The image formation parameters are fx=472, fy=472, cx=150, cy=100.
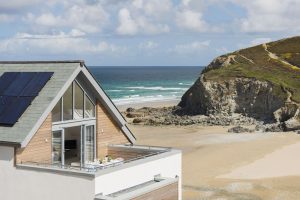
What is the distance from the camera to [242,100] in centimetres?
6325

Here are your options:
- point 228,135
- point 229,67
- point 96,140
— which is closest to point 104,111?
point 96,140

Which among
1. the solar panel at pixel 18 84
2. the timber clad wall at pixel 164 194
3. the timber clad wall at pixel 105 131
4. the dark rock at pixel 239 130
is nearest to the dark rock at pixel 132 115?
the dark rock at pixel 239 130

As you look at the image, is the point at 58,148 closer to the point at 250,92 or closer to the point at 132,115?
the point at 250,92

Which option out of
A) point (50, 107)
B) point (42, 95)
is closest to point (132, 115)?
point (42, 95)

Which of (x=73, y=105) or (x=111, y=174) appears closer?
(x=111, y=174)

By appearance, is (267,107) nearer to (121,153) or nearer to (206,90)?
(206,90)

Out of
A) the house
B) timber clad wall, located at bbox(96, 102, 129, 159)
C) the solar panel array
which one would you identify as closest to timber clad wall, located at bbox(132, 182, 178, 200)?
the house

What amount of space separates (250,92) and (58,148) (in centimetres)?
4842

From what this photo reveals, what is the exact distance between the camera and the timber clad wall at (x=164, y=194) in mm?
16266

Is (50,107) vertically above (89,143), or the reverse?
(50,107)

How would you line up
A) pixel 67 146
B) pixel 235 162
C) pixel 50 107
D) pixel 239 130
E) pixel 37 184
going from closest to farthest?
pixel 37 184 < pixel 50 107 < pixel 67 146 < pixel 235 162 < pixel 239 130

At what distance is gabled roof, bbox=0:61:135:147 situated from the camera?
15914mm

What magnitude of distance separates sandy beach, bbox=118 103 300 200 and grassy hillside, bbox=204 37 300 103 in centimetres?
1272

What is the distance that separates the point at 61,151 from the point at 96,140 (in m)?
2.06
